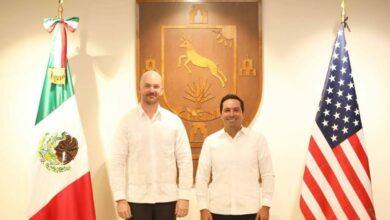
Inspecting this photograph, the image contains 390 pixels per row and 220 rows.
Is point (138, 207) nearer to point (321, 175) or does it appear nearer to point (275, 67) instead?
point (321, 175)

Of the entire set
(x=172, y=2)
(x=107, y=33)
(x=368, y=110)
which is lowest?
(x=368, y=110)

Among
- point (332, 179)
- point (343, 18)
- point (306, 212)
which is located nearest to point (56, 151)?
point (306, 212)

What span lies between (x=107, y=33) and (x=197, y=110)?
3.03ft

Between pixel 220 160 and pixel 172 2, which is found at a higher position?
pixel 172 2

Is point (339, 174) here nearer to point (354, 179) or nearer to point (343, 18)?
point (354, 179)

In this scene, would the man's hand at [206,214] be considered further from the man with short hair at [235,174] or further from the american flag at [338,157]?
the american flag at [338,157]

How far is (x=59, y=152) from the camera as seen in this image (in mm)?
2664

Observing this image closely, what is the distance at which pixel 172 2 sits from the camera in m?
3.05

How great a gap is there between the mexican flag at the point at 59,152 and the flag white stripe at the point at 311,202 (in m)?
1.49

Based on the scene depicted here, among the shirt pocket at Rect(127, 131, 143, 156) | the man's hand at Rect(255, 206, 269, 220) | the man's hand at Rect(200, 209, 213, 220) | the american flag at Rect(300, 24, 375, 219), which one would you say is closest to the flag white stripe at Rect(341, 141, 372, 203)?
the american flag at Rect(300, 24, 375, 219)

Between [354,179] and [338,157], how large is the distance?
0.18 metres

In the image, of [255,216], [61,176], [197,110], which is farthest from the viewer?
[197,110]

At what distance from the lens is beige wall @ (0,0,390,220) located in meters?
3.06

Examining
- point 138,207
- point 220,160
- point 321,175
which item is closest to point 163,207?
point 138,207
